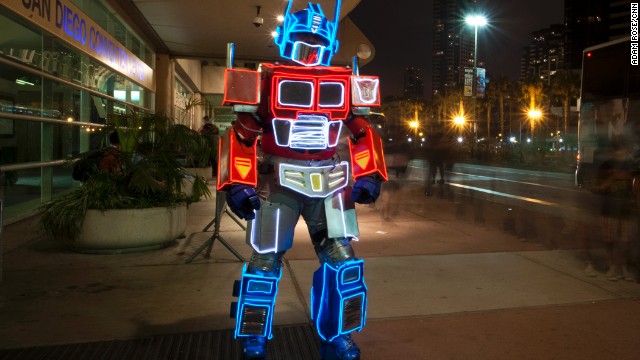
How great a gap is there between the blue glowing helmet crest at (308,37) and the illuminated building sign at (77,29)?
5.25 metres

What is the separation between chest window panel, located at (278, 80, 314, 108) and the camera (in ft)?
10.8

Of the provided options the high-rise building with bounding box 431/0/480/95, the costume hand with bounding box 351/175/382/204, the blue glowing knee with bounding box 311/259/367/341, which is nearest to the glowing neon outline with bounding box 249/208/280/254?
the blue glowing knee with bounding box 311/259/367/341

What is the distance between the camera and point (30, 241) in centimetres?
691

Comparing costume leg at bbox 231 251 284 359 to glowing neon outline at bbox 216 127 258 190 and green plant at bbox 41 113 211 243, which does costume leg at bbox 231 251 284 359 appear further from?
green plant at bbox 41 113 211 243

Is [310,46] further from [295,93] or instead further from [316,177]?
[316,177]

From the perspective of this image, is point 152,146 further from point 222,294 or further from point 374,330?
point 374,330

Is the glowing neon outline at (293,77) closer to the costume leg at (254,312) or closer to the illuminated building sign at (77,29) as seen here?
the costume leg at (254,312)

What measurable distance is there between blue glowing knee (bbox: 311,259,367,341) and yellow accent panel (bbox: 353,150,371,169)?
644 mm

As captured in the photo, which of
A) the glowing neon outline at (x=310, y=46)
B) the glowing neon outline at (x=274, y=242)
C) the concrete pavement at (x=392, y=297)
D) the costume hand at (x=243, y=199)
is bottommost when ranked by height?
the concrete pavement at (x=392, y=297)

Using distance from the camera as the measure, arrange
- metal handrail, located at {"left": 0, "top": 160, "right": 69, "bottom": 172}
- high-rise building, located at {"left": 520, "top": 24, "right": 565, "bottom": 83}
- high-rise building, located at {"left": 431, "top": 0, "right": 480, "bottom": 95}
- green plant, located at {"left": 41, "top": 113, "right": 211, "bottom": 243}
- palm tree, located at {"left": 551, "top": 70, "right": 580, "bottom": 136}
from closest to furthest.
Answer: green plant, located at {"left": 41, "top": 113, "right": 211, "bottom": 243} → metal handrail, located at {"left": 0, "top": 160, "right": 69, "bottom": 172} → palm tree, located at {"left": 551, "top": 70, "right": 580, "bottom": 136} → high-rise building, located at {"left": 520, "top": 24, "right": 565, "bottom": 83} → high-rise building, located at {"left": 431, "top": 0, "right": 480, "bottom": 95}

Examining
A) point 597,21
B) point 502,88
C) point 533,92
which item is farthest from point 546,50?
point 533,92

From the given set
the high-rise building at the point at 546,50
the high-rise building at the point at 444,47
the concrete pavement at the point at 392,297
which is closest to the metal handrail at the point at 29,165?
the concrete pavement at the point at 392,297

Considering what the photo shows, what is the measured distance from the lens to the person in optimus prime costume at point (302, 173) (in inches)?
128

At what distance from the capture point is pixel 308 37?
11.6ft
